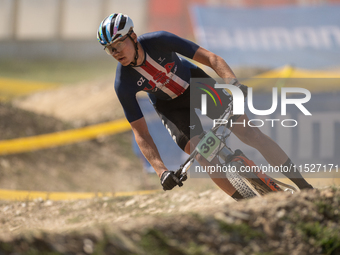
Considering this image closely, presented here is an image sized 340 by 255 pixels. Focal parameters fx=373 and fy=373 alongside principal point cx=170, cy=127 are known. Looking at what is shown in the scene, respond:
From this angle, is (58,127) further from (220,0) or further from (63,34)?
→ (220,0)

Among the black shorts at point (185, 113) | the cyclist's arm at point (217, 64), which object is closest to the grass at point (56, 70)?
the black shorts at point (185, 113)

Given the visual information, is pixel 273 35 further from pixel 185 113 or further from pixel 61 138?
pixel 185 113

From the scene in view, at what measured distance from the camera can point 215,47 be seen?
1400cm

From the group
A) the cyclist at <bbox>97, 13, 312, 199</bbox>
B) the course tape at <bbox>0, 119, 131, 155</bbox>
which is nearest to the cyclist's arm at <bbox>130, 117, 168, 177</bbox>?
the cyclist at <bbox>97, 13, 312, 199</bbox>

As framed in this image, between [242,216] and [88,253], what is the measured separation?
133 centimetres

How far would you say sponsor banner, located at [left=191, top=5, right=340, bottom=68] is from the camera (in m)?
14.0

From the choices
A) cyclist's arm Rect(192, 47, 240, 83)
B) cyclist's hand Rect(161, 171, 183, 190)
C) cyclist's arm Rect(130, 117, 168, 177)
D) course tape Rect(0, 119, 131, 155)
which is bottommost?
course tape Rect(0, 119, 131, 155)

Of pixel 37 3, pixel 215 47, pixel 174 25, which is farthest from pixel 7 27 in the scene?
pixel 215 47

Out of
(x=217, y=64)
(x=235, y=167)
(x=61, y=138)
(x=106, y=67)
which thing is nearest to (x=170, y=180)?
(x=235, y=167)

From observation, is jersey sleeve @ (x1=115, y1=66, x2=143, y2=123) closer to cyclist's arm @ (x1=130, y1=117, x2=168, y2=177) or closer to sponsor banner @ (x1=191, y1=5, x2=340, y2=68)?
cyclist's arm @ (x1=130, y1=117, x2=168, y2=177)

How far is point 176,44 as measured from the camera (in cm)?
448

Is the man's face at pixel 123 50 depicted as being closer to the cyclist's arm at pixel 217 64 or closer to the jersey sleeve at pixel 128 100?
the jersey sleeve at pixel 128 100

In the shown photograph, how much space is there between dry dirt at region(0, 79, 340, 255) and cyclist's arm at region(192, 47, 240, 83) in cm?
146

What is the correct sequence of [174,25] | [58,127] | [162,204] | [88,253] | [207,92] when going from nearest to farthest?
[88,253]
[207,92]
[162,204]
[58,127]
[174,25]
